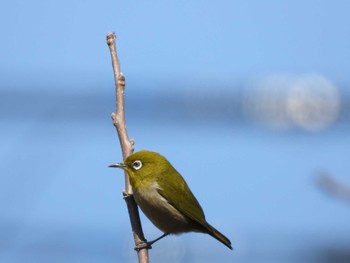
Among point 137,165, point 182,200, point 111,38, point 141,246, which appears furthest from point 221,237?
point 111,38

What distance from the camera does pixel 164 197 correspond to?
19.5ft

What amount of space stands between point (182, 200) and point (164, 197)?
0.40 ft

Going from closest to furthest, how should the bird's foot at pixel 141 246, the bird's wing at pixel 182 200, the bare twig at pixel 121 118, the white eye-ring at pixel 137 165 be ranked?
the bird's foot at pixel 141 246
the bare twig at pixel 121 118
the white eye-ring at pixel 137 165
the bird's wing at pixel 182 200

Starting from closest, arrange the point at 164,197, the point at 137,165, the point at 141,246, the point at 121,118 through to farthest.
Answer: the point at 141,246 < the point at 121,118 < the point at 137,165 < the point at 164,197

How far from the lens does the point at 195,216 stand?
5.95 meters

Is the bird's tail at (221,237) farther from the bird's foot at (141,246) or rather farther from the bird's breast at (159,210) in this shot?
the bird's foot at (141,246)

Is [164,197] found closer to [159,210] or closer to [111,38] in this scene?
[159,210]

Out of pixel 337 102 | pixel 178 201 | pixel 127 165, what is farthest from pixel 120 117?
pixel 337 102

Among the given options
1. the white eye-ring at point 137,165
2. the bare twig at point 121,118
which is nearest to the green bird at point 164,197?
the white eye-ring at point 137,165

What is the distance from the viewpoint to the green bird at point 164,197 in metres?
5.75

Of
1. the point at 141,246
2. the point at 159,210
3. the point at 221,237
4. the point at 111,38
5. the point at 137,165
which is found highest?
the point at 111,38

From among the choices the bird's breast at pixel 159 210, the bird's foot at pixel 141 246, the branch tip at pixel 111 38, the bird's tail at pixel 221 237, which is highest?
the branch tip at pixel 111 38

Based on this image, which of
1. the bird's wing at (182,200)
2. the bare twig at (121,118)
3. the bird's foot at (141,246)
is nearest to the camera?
the bird's foot at (141,246)

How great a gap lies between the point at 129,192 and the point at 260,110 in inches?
270
